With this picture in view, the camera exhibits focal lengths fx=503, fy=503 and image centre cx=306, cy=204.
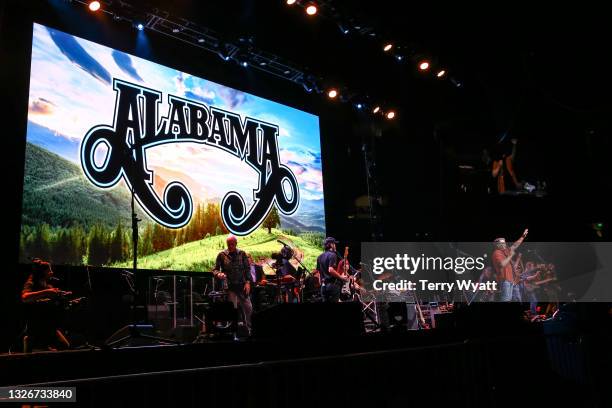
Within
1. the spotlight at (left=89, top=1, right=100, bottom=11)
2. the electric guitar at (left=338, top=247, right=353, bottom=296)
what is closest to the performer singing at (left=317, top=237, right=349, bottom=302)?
the electric guitar at (left=338, top=247, right=353, bottom=296)

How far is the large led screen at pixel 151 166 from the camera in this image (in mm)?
7445

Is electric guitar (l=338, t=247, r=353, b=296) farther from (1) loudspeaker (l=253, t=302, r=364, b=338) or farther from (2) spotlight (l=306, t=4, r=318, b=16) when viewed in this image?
(1) loudspeaker (l=253, t=302, r=364, b=338)

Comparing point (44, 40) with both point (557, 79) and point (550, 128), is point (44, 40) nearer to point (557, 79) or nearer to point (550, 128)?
point (557, 79)

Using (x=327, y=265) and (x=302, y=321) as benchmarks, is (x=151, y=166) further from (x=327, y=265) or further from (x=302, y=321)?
(x=302, y=321)

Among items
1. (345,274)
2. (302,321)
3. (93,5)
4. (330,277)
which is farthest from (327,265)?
(93,5)

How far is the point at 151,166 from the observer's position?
343 inches

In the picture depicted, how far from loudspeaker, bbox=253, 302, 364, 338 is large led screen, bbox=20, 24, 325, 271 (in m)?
2.63

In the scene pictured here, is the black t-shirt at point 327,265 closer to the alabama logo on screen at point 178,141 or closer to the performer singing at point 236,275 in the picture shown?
the performer singing at point 236,275

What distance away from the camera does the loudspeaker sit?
14.3 feet

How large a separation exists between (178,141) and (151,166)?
0.81 metres

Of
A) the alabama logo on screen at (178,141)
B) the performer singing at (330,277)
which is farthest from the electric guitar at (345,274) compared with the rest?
the alabama logo on screen at (178,141)

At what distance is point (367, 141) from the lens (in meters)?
13.1

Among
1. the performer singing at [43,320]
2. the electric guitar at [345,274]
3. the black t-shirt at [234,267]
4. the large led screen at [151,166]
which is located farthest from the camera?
the electric guitar at [345,274]

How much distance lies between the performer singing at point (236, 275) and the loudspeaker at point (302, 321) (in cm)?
352
